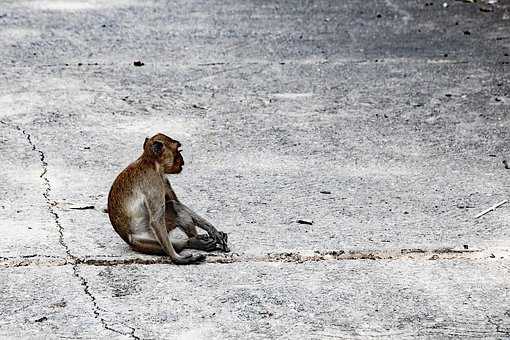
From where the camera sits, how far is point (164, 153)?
484 cm

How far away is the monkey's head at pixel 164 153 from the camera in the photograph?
481 centimetres

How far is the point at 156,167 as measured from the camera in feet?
15.9

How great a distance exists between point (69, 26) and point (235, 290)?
523 centimetres

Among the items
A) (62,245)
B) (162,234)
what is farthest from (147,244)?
(62,245)

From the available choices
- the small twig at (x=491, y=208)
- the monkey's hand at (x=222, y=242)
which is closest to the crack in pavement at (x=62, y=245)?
the monkey's hand at (x=222, y=242)

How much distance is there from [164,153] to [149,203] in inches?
9.0

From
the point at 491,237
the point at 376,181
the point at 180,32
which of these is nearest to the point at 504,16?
the point at 180,32

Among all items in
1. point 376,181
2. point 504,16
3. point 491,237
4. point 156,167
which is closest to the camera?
point 156,167

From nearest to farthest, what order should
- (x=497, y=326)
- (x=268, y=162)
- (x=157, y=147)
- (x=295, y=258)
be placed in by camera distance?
(x=497, y=326)
(x=157, y=147)
(x=295, y=258)
(x=268, y=162)

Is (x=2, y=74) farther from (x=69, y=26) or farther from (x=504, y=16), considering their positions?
(x=504, y=16)

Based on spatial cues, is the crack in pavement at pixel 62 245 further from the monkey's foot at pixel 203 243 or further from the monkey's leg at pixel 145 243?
the monkey's foot at pixel 203 243

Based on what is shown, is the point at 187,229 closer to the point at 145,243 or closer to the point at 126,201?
the point at 145,243

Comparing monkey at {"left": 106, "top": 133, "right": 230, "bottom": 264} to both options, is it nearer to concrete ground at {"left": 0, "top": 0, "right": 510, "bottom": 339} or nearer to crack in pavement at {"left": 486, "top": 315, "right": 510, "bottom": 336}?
concrete ground at {"left": 0, "top": 0, "right": 510, "bottom": 339}

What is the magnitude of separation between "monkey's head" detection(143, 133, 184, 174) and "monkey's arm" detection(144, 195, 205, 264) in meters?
0.18
